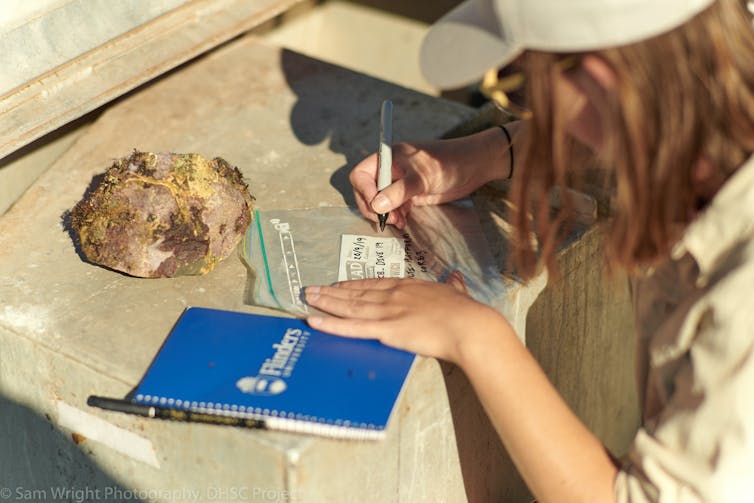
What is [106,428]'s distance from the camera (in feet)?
4.86

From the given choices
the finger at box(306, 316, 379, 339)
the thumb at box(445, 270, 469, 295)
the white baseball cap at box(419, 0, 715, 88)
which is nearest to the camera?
the white baseball cap at box(419, 0, 715, 88)

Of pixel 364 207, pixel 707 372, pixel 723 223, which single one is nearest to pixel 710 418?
pixel 707 372

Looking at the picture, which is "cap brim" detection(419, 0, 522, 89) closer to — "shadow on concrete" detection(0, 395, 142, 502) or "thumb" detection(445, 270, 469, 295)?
"thumb" detection(445, 270, 469, 295)

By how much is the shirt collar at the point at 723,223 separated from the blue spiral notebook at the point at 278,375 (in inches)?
17.8

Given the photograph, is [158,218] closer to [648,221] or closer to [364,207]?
[364,207]

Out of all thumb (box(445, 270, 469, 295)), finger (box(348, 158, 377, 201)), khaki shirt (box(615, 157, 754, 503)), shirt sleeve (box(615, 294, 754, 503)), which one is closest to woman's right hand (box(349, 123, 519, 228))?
finger (box(348, 158, 377, 201))

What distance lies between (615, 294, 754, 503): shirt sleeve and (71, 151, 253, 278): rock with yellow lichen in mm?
808

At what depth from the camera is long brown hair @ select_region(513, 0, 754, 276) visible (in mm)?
1094

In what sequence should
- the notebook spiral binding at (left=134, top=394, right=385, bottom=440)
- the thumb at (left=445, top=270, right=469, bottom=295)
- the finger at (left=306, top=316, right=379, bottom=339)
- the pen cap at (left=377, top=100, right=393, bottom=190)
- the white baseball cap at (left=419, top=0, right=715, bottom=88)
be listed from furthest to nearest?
the pen cap at (left=377, top=100, right=393, bottom=190)
the thumb at (left=445, top=270, right=469, bottom=295)
the finger at (left=306, top=316, right=379, bottom=339)
the notebook spiral binding at (left=134, top=394, right=385, bottom=440)
the white baseball cap at (left=419, top=0, right=715, bottom=88)

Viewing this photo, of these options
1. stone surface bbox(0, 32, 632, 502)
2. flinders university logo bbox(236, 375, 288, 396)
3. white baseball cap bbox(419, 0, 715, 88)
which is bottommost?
stone surface bbox(0, 32, 632, 502)

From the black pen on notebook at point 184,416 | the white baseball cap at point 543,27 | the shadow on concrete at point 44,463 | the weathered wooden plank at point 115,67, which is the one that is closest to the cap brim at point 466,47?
the white baseball cap at point 543,27

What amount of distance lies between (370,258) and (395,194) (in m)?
0.13

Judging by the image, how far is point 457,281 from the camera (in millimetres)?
1593

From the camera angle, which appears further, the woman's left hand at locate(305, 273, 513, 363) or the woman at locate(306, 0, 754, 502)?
the woman's left hand at locate(305, 273, 513, 363)
